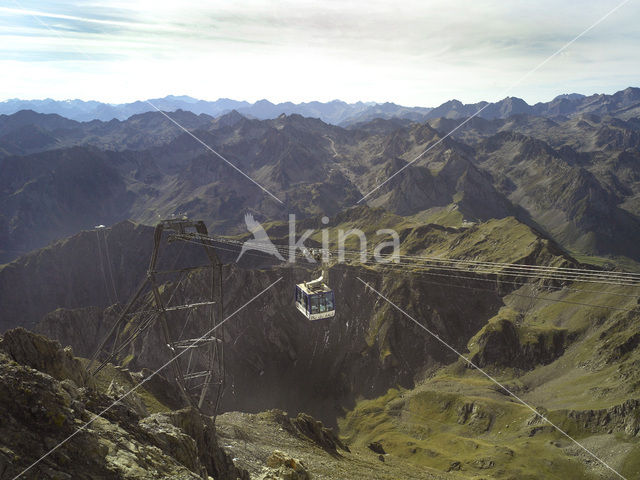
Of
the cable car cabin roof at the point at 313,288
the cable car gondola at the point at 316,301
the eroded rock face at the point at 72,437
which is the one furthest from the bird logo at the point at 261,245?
the eroded rock face at the point at 72,437

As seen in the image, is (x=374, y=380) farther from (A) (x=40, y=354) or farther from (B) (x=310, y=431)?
(A) (x=40, y=354)

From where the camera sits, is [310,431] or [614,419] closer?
[310,431]

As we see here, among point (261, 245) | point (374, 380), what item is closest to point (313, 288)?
point (374, 380)

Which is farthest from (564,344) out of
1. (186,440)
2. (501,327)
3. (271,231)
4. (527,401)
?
(271,231)

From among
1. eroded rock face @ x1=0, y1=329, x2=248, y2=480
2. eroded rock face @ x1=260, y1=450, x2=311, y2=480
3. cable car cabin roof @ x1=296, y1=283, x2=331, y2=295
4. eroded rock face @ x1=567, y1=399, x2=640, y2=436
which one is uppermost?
eroded rock face @ x1=0, y1=329, x2=248, y2=480

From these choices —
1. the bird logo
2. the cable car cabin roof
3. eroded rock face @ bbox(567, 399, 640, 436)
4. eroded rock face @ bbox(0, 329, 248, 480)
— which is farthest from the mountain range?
the cable car cabin roof

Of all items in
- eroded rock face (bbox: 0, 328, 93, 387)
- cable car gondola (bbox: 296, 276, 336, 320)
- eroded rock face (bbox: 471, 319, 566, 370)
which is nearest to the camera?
eroded rock face (bbox: 0, 328, 93, 387)

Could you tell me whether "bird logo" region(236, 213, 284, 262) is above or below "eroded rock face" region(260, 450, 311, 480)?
above

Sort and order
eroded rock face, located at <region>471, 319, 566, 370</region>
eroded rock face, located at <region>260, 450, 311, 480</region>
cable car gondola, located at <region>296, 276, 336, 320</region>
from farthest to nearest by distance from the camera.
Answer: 1. eroded rock face, located at <region>471, 319, 566, 370</region>
2. cable car gondola, located at <region>296, 276, 336, 320</region>
3. eroded rock face, located at <region>260, 450, 311, 480</region>

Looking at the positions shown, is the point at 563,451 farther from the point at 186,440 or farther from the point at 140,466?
the point at 140,466

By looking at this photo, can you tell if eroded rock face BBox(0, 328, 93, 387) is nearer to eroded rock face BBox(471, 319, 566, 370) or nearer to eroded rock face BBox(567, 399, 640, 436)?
eroded rock face BBox(567, 399, 640, 436)

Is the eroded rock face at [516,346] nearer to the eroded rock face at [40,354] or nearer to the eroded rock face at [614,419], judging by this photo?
the eroded rock face at [614,419]
